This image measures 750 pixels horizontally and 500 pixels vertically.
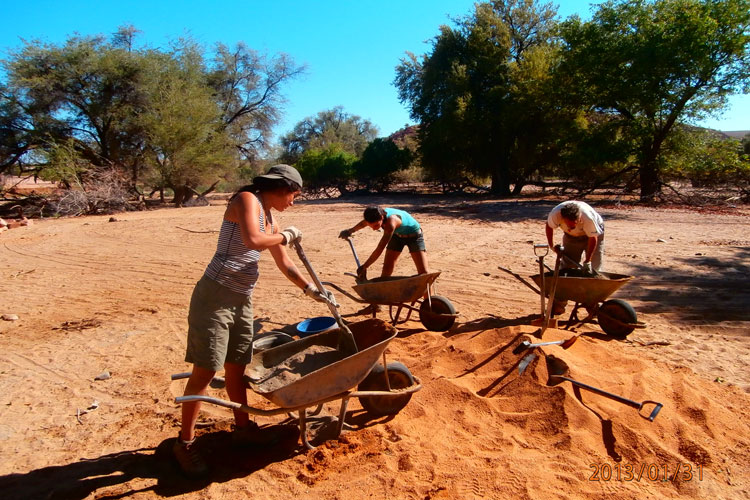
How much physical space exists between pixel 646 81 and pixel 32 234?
673 inches

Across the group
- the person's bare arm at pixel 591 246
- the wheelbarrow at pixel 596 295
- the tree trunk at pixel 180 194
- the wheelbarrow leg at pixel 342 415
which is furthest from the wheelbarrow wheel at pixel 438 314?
the tree trunk at pixel 180 194

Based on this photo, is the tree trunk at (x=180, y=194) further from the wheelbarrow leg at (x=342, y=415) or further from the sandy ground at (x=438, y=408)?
the wheelbarrow leg at (x=342, y=415)

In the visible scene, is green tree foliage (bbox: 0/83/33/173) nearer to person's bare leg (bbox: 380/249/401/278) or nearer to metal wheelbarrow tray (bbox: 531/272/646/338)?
person's bare leg (bbox: 380/249/401/278)

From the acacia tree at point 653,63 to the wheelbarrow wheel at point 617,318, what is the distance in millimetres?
11459

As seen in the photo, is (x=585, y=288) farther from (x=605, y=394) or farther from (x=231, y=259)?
(x=231, y=259)

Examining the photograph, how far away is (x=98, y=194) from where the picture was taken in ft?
53.7

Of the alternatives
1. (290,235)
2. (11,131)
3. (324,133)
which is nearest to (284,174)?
(290,235)

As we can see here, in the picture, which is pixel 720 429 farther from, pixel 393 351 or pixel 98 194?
pixel 98 194

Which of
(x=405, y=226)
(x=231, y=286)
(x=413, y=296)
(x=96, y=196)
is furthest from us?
(x=96, y=196)

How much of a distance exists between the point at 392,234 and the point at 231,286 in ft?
9.30

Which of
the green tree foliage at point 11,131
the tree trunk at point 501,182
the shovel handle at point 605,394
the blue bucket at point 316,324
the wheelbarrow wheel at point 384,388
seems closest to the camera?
the shovel handle at point 605,394

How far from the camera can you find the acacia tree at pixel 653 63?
12250 mm

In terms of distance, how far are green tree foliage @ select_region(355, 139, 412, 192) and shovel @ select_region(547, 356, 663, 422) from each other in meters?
20.9

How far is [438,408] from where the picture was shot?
3.09 metres
